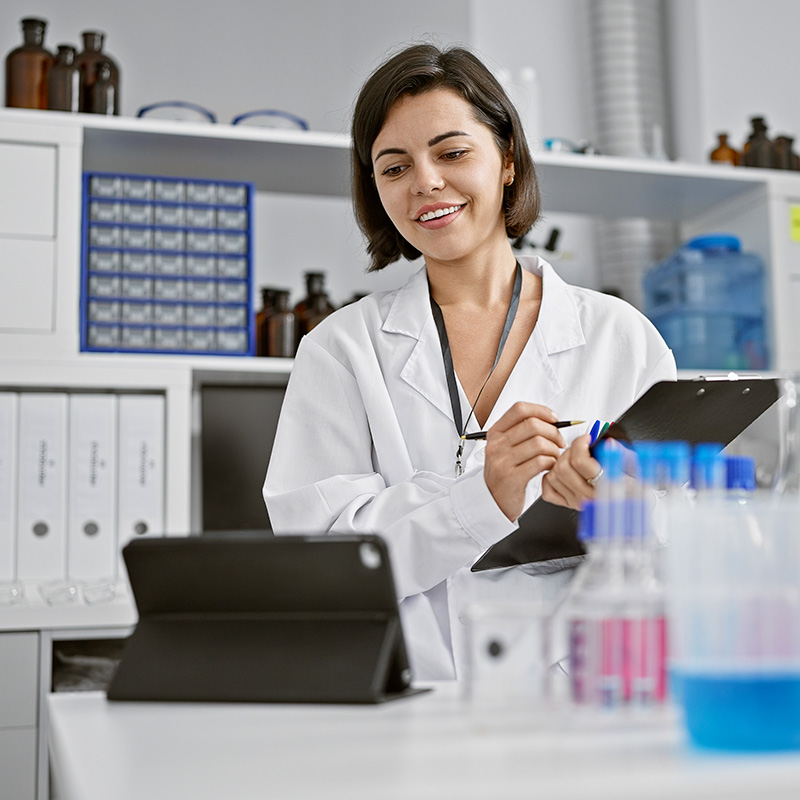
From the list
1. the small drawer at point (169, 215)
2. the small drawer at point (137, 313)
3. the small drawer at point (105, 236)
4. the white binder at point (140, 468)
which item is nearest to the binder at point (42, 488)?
the white binder at point (140, 468)

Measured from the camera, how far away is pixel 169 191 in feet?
7.79

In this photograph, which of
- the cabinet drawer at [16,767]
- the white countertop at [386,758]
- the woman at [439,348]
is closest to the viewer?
the white countertop at [386,758]

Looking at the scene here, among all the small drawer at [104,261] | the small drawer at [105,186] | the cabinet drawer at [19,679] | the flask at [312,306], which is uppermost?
the small drawer at [105,186]

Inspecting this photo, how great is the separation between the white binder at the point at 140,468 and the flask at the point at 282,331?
32 centimetres

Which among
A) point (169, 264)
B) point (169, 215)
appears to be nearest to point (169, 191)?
point (169, 215)

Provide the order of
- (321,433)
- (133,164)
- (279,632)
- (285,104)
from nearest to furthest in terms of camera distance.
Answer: (279,632), (321,433), (133,164), (285,104)

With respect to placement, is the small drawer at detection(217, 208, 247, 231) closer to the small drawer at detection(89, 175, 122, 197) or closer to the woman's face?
the small drawer at detection(89, 175, 122, 197)

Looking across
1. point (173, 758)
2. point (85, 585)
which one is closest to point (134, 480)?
point (85, 585)

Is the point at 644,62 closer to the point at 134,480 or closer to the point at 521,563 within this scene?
the point at 134,480

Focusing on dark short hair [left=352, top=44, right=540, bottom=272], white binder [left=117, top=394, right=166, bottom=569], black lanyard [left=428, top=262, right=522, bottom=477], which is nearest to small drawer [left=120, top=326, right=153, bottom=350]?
white binder [left=117, top=394, right=166, bottom=569]

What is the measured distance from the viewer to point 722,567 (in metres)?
0.59

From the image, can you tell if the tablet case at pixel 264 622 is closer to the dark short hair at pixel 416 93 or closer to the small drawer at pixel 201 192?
the dark short hair at pixel 416 93

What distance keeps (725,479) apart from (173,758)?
0.38 metres

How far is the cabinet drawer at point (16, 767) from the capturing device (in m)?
2.03
